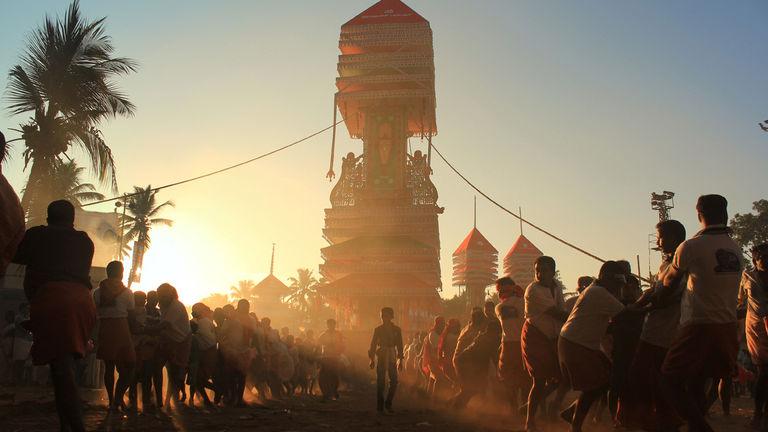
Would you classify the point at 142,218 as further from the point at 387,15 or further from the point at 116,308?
the point at 116,308

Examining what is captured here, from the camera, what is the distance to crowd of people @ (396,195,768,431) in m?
4.55

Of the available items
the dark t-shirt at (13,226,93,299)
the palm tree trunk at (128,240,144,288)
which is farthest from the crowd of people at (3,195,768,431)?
the palm tree trunk at (128,240,144,288)

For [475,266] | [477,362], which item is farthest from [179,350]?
[475,266]

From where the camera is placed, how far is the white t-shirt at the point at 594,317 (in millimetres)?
5719

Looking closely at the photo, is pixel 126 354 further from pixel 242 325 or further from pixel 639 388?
pixel 639 388

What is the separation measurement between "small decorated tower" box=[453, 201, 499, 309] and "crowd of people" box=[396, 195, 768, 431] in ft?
250

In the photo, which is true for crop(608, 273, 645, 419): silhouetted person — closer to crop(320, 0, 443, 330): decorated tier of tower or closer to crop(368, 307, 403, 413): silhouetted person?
crop(368, 307, 403, 413): silhouetted person

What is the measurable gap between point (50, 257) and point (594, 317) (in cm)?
445

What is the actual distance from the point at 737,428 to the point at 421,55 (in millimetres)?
40410

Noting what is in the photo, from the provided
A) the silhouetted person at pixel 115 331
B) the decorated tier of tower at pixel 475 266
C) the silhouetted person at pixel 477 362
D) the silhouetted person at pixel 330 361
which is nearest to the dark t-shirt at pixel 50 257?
the silhouetted person at pixel 115 331

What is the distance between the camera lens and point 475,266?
283 feet

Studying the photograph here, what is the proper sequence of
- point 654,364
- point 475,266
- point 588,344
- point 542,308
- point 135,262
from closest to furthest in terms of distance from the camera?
1. point 654,364
2. point 588,344
3. point 542,308
4. point 135,262
5. point 475,266

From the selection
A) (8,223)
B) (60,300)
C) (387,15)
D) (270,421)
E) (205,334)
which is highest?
(387,15)

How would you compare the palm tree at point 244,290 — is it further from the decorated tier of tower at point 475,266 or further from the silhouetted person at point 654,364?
the silhouetted person at point 654,364
